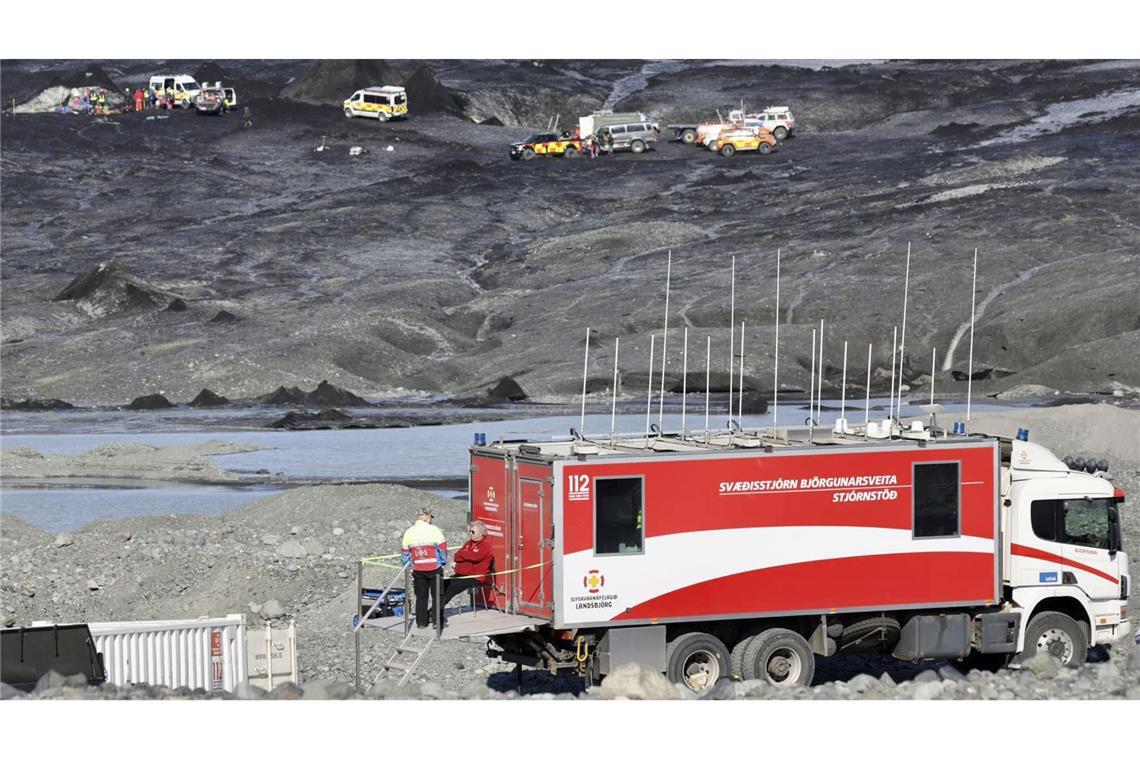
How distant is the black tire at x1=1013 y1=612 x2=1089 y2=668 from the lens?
20641 mm

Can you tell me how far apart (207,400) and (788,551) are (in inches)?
1628

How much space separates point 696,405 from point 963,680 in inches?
1467

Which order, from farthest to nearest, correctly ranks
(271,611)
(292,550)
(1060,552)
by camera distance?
(292,550) < (271,611) < (1060,552)

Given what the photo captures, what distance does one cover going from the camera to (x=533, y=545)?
18.9 metres

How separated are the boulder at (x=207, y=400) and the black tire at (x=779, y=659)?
1598 inches

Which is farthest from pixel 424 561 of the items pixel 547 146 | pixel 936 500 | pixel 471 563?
pixel 547 146

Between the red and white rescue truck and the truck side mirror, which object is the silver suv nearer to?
the truck side mirror

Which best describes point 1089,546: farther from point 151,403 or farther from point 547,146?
point 547,146

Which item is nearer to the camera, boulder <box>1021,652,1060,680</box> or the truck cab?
boulder <box>1021,652,1060,680</box>

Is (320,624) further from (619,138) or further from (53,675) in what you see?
(619,138)

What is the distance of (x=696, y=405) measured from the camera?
55.3m

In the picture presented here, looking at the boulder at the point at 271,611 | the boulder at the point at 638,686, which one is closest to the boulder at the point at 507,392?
the boulder at the point at 271,611

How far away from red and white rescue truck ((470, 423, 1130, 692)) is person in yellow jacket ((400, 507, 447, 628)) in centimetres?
87

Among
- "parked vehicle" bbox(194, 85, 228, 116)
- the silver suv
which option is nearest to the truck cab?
the silver suv
